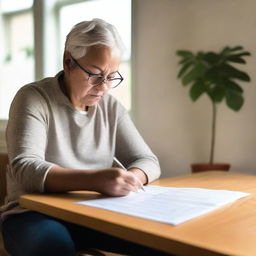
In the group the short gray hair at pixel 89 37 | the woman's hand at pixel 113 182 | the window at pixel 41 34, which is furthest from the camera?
the window at pixel 41 34

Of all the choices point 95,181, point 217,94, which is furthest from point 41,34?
point 95,181

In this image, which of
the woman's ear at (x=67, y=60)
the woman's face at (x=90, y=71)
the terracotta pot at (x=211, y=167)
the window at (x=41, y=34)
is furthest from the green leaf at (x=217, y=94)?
the woman's ear at (x=67, y=60)

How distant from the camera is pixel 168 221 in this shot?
756mm

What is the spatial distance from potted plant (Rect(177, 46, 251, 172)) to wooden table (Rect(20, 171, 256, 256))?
3.48 ft

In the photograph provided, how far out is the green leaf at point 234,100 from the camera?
207cm

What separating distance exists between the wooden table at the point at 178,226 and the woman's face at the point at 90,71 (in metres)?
0.41

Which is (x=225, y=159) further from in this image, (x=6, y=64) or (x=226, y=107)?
(x=6, y=64)

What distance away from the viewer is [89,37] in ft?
4.15

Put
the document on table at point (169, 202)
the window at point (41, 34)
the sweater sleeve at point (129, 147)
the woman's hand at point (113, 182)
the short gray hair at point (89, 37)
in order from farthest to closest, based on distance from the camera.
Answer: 1. the window at point (41, 34)
2. the sweater sleeve at point (129, 147)
3. the short gray hair at point (89, 37)
4. the woman's hand at point (113, 182)
5. the document on table at point (169, 202)

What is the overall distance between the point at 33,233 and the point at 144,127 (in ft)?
5.66

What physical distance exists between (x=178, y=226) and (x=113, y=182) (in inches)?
11.9

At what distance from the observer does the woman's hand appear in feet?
3.28

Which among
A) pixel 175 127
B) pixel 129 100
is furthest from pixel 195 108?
pixel 129 100

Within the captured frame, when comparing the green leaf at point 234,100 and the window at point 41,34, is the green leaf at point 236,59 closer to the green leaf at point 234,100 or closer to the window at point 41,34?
the green leaf at point 234,100
